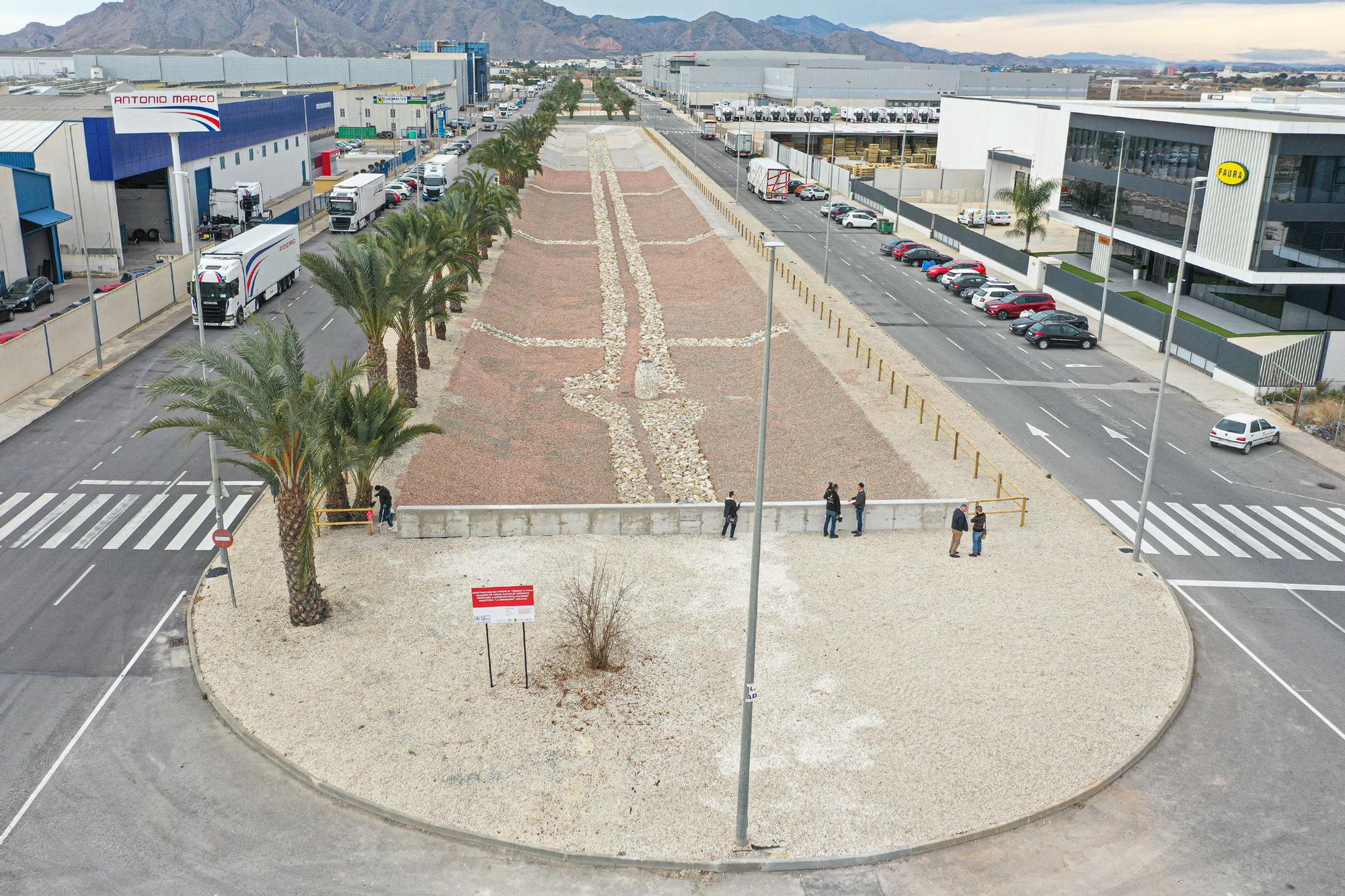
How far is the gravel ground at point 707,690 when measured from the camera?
1809 cm

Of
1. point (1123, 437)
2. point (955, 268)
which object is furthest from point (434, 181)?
point (1123, 437)

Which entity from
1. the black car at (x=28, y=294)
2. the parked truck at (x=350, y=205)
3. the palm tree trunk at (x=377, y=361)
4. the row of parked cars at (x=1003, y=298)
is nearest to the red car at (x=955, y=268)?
the row of parked cars at (x=1003, y=298)

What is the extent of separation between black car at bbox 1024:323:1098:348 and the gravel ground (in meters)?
25.7

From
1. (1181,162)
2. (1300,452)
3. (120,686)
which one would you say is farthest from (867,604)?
(1181,162)

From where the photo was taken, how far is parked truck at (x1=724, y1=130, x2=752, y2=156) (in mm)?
125688

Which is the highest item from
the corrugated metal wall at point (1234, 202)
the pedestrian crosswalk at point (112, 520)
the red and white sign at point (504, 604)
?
the corrugated metal wall at point (1234, 202)

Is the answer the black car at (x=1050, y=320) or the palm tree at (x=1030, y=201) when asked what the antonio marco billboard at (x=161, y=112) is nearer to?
the black car at (x=1050, y=320)

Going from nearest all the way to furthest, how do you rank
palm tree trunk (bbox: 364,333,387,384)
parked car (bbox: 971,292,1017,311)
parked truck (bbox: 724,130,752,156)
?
1. palm tree trunk (bbox: 364,333,387,384)
2. parked car (bbox: 971,292,1017,311)
3. parked truck (bbox: 724,130,752,156)

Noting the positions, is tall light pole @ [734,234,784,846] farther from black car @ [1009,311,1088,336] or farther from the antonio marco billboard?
the antonio marco billboard

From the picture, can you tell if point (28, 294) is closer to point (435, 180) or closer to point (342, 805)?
point (342, 805)

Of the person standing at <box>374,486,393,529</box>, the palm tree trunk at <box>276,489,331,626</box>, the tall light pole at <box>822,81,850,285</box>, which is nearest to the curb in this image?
the palm tree trunk at <box>276,489,331,626</box>

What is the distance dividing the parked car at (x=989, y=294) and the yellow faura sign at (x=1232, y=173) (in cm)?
1162

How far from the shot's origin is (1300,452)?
37844mm

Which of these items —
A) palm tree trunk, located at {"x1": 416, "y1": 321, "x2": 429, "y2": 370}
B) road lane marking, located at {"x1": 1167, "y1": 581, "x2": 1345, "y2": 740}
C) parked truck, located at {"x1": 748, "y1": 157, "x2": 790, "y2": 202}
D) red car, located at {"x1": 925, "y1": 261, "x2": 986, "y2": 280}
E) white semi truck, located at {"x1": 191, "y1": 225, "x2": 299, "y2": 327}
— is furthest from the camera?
parked truck, located at {"x1": 748, "y1": 157, "x2": 790, "y2": 202}
